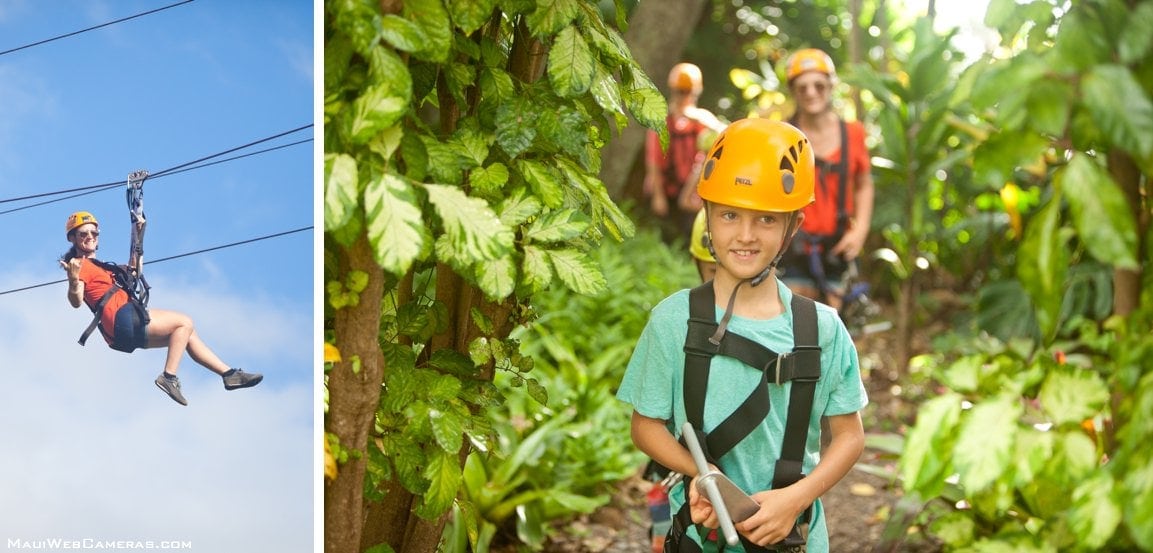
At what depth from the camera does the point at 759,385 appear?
223 cm

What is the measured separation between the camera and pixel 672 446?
2.28 m

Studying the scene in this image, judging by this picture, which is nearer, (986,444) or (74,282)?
(986,444)

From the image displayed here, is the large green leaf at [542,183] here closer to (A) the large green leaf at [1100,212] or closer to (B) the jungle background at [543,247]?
(B) the jungle background at [543,247]

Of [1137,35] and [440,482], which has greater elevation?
[1137,35]

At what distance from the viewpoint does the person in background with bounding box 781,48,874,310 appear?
5508 millimetres

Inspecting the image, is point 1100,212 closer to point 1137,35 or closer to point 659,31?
point 1137,35

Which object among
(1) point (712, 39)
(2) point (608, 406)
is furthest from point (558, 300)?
(1) point (712, 39)

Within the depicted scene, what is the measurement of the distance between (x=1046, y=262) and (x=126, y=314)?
56.8 inches

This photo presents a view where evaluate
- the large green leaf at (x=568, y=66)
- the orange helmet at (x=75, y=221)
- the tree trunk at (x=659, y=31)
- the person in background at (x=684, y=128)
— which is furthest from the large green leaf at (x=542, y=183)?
the tree trunk at (x=659, y=31)

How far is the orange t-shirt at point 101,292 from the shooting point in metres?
1.89

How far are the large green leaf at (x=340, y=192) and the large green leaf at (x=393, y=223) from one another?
3 cm

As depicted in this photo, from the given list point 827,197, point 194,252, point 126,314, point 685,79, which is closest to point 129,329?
point 126,314

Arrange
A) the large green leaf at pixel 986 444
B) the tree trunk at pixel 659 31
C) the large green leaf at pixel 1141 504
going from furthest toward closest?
the tree trunk at pixel 659 31
the large green leaf at pixel 986 444
the large green leaf at pixel 1141 504

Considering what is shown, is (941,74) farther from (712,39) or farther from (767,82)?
(712,39)
